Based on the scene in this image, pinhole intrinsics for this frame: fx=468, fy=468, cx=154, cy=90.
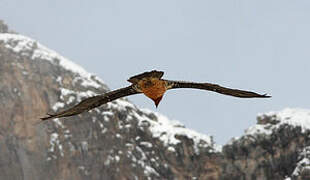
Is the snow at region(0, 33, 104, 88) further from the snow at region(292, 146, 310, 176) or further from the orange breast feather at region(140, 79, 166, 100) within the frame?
the orange breast feather at region(140, 79, 166, 100)

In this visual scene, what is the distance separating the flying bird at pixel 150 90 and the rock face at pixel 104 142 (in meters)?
24.2

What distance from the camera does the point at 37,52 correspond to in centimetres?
3516

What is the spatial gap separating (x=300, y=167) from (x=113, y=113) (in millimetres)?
12919

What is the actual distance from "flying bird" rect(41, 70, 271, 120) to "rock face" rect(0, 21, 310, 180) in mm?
24165

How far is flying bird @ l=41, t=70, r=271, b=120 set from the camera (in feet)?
19.1

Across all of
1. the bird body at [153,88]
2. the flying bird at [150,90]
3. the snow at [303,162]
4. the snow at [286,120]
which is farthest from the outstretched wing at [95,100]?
the snow at [286,120]

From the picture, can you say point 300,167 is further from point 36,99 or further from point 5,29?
point 5,29

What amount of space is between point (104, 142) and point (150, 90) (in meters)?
26.8

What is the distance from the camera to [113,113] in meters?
32.8

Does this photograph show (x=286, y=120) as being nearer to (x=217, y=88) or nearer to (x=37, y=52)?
(x=37, y=52)

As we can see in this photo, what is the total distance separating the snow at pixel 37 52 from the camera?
1369 inches

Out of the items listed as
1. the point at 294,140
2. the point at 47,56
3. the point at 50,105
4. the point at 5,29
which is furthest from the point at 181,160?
the point at 5,29

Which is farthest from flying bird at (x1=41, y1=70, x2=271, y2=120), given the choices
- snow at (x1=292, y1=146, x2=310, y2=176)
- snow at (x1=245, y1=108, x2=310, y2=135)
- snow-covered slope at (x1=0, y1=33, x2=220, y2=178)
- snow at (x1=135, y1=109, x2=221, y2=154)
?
snow at (x1=135, y1=109, x2=221, y2=154)

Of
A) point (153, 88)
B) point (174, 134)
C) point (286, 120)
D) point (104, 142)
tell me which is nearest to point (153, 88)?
point (153, 88)
